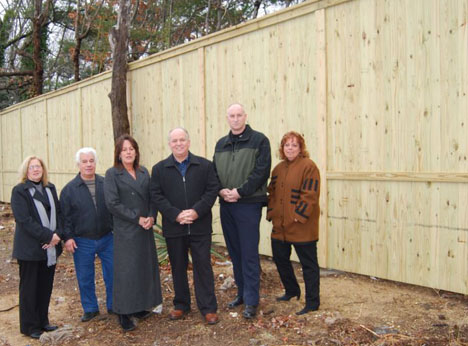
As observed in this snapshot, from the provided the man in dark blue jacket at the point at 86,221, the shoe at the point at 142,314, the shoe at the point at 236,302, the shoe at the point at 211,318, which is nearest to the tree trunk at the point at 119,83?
the man in dark blue jacket at the point at 86,221

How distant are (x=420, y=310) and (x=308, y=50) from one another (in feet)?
11.0

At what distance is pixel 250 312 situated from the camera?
4.37 m

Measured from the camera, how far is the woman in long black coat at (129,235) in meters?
4.20

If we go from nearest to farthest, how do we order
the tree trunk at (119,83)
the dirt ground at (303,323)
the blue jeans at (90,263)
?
the dirt ground at (303,323) → the blue jeans at (90,263) → the tree trunk at (119,83)

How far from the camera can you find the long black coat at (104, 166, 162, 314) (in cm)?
421

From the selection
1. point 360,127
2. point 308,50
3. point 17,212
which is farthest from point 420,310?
point 17,212

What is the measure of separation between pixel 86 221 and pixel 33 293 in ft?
2.61

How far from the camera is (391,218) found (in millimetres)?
5125

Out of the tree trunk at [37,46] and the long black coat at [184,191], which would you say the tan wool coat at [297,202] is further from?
the tree trunk at [37,46]

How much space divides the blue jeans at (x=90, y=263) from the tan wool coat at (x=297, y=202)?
5.55 feet

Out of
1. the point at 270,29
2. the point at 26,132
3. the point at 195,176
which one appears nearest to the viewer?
the point at 195,176

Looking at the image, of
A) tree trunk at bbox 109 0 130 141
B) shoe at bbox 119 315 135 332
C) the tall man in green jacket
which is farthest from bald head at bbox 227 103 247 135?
tree trunk at bbox 109 0 130 141

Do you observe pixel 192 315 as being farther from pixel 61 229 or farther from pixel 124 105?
pixel 124 105

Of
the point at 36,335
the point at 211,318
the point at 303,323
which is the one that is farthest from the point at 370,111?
the point at 36,335
